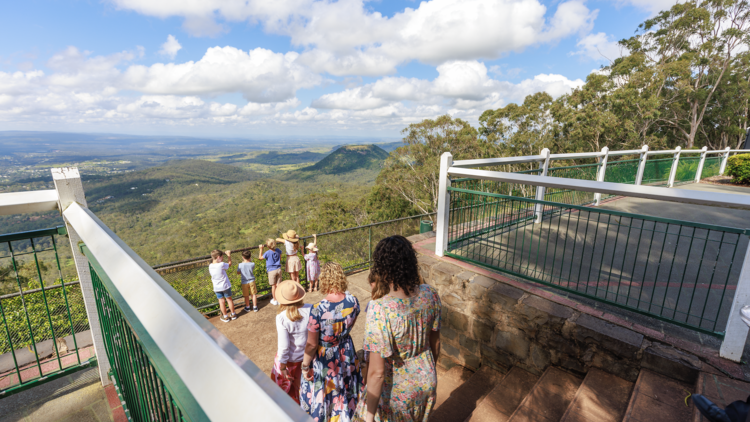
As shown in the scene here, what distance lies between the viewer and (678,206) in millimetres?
7566

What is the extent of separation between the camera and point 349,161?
117 meters

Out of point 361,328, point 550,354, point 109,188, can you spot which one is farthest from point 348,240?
point 109,188

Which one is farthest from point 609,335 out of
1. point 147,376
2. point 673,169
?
point 673,169

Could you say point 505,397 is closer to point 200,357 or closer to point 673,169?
point 200,357

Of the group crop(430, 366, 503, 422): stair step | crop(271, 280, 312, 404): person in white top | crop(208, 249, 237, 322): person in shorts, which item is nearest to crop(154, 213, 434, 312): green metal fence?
crop(208, 249, 237, 322): person in shorts

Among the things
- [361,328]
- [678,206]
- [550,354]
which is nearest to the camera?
[550,354]

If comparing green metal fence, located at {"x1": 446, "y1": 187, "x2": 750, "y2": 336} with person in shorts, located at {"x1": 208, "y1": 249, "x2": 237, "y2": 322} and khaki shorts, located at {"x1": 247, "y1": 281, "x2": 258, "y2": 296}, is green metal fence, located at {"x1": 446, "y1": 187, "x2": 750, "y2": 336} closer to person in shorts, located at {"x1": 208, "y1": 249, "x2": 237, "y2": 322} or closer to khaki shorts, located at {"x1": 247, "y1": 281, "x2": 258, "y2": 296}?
khaki shorts, located at {"x1": 247, "y1": 281, "x2": 258, "y2": 296}

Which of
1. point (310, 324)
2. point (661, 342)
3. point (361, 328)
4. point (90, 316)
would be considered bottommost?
point (361, 328)

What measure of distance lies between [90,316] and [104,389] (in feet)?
1.68

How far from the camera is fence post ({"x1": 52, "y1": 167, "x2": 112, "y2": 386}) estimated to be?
193 cm

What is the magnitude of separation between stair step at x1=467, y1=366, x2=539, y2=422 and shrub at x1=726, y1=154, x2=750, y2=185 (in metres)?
14.2

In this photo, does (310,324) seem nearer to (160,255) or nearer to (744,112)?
(744,112)

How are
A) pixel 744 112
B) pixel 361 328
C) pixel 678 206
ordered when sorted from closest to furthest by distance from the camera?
pixel 361 328 < pixel 678 206 < pixel 744 112

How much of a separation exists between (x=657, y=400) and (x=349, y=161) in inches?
4593
